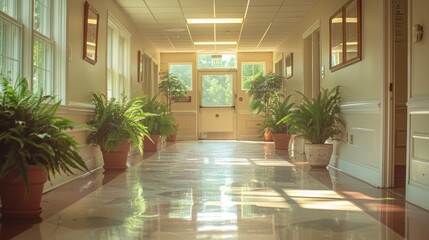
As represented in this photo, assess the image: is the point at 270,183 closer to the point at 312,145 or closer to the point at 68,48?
the point at 312,145

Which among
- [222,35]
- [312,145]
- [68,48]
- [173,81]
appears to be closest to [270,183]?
[312,145]

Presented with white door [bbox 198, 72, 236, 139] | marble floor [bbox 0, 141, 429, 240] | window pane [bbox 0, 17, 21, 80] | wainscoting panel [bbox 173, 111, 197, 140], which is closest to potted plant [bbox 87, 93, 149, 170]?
marble floor [bbox 0, 141, 429, 240]

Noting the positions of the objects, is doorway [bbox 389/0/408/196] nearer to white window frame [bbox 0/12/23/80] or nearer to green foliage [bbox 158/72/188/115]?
white window frame [bbox 0/12/23/80]

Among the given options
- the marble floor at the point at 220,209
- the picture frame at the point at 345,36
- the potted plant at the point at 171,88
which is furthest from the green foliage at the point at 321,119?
the potted plant at the point at 171,88

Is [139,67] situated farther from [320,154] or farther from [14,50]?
[14,50]

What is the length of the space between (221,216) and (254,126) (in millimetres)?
11271

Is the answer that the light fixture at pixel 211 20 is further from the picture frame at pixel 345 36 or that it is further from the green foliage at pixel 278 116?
the picture frame at pixel 345 36

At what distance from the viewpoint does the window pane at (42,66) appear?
457cm

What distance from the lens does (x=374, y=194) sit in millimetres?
4355

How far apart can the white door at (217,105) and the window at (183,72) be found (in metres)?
0.34

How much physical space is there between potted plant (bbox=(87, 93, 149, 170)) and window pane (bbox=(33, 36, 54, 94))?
0.93m

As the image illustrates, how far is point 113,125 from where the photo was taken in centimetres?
584

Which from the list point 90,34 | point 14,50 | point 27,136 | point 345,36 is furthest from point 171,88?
point 27,136

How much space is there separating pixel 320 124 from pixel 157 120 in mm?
4290
